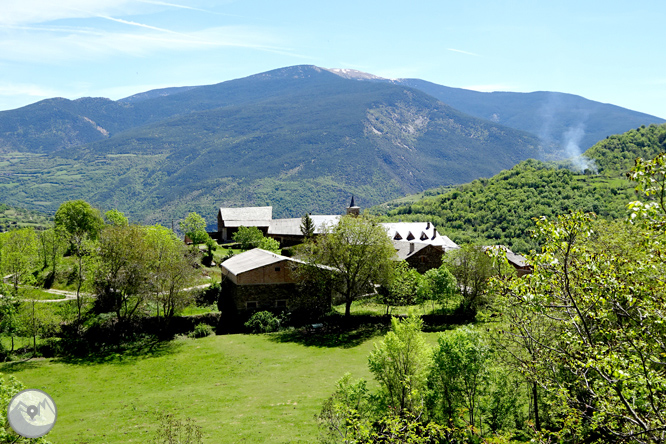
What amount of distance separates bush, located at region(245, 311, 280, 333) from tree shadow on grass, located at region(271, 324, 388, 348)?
119 centimetres

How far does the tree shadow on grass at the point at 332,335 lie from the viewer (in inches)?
1602

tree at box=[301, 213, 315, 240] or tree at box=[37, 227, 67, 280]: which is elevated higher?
tree at box=[301, 213, 315, 240]

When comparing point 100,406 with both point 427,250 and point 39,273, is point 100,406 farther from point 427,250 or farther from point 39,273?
point 427,250

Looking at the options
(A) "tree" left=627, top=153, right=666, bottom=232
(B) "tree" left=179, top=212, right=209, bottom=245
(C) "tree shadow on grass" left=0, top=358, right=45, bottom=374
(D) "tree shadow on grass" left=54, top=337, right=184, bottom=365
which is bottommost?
(D) "tree shadow on grass" left=54, top=337, right=184, bottom=365

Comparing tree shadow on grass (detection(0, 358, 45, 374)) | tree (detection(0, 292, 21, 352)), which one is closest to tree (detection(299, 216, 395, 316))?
tree shadow on grass (detection(0, 358, 45, 374))

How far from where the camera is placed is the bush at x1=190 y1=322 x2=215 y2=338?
43459mm

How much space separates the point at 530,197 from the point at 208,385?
125797 mm

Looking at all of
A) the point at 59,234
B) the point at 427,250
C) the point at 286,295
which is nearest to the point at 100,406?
the point at 286,295

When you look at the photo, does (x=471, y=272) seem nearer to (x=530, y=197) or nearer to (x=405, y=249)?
(x=405, y=249)

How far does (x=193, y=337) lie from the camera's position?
4312 centimetres

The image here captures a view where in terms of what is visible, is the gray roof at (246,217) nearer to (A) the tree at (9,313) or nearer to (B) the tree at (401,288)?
(B) the tree at (401,288)

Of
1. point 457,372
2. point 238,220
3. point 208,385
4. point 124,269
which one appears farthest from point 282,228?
point 457,372

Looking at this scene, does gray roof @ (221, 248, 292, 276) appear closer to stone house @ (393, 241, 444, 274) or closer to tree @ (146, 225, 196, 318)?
tree @ (146, 225, 196, 318)

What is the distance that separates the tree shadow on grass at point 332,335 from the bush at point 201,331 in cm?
653
